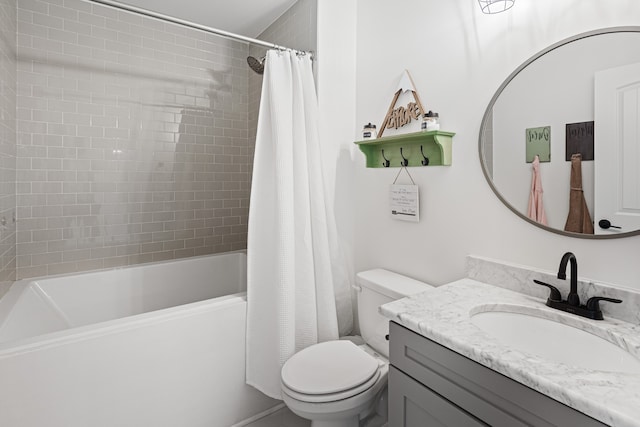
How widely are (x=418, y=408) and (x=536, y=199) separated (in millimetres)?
897

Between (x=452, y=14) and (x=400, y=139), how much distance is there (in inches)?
24.5

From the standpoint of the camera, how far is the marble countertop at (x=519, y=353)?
26.6 inches

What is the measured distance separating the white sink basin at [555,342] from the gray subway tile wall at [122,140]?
232 centimetres

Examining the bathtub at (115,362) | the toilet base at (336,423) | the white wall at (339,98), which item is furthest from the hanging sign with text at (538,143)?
the bathtub at (115,362)

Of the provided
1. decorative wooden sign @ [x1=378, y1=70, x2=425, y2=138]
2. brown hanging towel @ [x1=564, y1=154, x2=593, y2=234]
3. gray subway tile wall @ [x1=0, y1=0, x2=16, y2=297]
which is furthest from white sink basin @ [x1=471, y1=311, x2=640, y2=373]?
gray subway tile wall @ [x1=0, y1=0, x2=16, y2=297]

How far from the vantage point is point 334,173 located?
2160 mm

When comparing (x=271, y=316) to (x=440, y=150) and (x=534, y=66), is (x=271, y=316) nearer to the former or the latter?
(x=440, y=150)

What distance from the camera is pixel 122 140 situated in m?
2.45

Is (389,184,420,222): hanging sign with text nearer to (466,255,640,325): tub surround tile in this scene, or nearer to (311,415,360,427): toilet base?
(466,255,640,325): tub surround tile

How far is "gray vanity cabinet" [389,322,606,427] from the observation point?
2.52 ft

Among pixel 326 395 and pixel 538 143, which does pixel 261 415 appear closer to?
pixel 326 395

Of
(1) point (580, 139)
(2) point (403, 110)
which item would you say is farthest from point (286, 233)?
(1) point (580, 139)

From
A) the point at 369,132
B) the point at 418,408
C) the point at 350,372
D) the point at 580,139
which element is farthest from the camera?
the point at 369,132

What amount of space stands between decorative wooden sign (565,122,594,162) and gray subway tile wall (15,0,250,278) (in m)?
2.44
